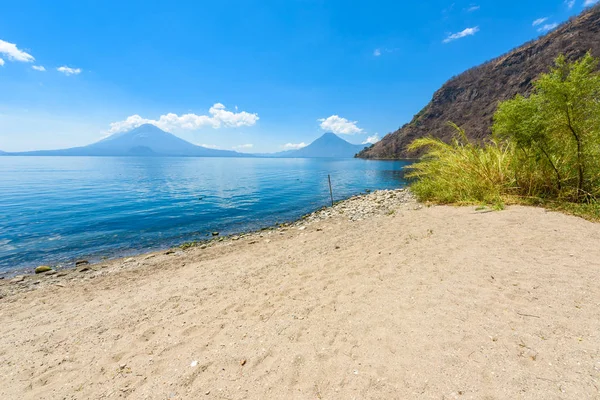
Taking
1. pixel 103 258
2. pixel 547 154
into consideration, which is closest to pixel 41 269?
pixel 103 258

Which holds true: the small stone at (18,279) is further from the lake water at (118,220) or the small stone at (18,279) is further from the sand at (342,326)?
the lake water at (118,220)

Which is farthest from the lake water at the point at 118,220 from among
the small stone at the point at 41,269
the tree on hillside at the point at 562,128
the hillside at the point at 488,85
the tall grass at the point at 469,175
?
the hillside at the point at 488,85

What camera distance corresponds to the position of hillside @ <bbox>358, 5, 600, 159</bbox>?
72.1m

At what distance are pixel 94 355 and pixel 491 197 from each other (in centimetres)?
1353

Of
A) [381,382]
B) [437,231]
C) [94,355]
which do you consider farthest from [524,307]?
[94,355]

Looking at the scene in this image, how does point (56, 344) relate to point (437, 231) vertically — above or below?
below

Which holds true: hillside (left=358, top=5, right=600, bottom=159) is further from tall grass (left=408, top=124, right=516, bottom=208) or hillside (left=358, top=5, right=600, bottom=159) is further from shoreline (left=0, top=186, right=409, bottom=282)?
shoreline (left=0, top=186, right=409, bottom=282)

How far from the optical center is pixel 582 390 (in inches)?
92.5

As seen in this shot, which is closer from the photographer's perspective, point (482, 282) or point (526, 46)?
point (482, 282)

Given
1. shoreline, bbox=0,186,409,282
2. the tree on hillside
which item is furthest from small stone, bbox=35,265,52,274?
the tree on hillside

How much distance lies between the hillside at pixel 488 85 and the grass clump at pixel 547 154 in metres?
55.4

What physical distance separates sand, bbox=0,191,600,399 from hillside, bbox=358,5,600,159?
63324mm

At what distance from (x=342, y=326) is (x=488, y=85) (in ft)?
427

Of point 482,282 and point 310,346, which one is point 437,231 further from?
point 310,346
